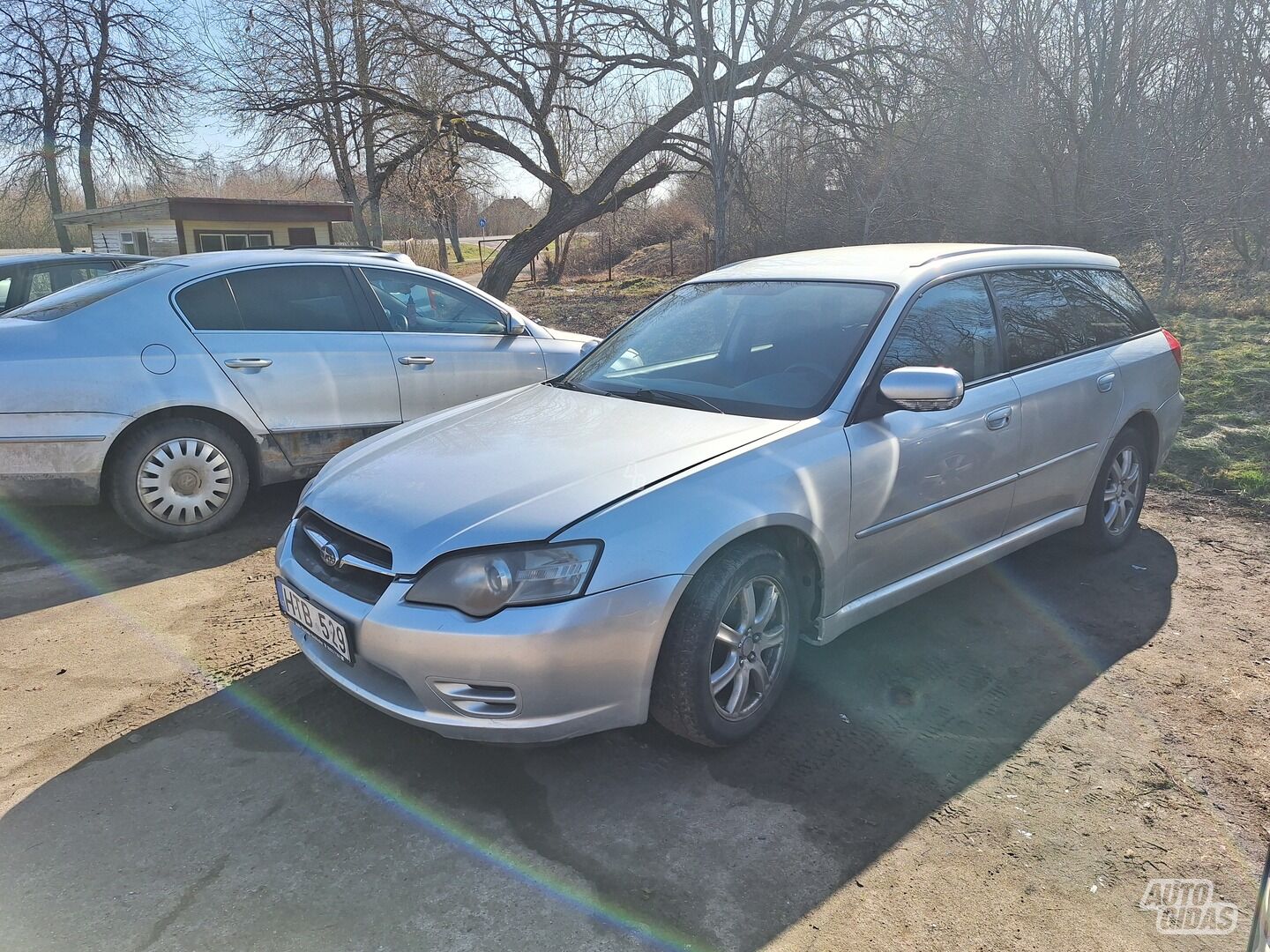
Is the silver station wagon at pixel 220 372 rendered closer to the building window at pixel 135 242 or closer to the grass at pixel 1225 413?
the grass at pixel 1225 413

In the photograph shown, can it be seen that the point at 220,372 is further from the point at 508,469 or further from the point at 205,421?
the point at 508,469

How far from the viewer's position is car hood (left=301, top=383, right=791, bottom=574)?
2738 mm

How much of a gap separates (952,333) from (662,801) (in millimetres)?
2298

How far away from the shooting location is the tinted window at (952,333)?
3.60 m

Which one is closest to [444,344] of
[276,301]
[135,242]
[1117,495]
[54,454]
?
[276,301]

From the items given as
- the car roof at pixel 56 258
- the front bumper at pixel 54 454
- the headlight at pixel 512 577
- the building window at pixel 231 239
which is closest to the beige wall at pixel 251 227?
the building window at pixel 231 239

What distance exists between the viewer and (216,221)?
799 inches

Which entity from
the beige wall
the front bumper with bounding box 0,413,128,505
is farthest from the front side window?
the beige wall

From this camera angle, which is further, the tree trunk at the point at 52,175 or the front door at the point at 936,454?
the tree trunk at the point at 52,175

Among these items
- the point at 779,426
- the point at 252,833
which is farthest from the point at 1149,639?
the point at 252,833

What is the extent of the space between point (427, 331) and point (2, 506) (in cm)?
283

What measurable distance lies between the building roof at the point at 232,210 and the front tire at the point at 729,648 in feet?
64.6

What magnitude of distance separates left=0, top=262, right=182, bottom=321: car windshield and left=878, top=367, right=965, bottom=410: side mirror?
431 cm

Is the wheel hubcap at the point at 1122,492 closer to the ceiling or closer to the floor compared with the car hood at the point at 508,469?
closer to the floor
